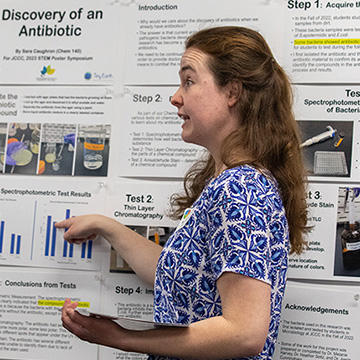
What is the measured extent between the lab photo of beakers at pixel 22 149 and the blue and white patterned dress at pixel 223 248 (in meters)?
0.72

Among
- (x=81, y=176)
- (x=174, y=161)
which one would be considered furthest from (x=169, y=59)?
(x=81, y=176)

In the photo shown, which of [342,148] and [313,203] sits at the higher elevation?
[342,148]

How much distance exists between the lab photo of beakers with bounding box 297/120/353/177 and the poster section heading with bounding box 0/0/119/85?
635 mm

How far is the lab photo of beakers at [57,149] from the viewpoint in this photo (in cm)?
173

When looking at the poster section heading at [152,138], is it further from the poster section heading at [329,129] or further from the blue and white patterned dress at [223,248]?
the blue and white patterned dress at [223,248]

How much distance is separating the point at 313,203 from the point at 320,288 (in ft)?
0.80

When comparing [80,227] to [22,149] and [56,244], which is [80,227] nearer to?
[56,244]

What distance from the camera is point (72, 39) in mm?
1765

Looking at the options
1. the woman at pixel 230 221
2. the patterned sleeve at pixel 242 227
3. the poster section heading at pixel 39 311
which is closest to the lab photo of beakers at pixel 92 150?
the poster section heading at pixel 39 311

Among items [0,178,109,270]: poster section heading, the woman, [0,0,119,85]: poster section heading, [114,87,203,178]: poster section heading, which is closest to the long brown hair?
the woman

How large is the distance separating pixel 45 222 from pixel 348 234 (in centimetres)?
92

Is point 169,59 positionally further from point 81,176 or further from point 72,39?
point 81,176

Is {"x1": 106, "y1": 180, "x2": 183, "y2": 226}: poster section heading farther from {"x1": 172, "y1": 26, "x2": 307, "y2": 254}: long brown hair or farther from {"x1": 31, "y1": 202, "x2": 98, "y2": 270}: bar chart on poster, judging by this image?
{"x1": 172, "y1": 26, "x2": 307, "y2": 254}: long brown hair

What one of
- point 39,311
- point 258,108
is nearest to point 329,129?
point 258,108
